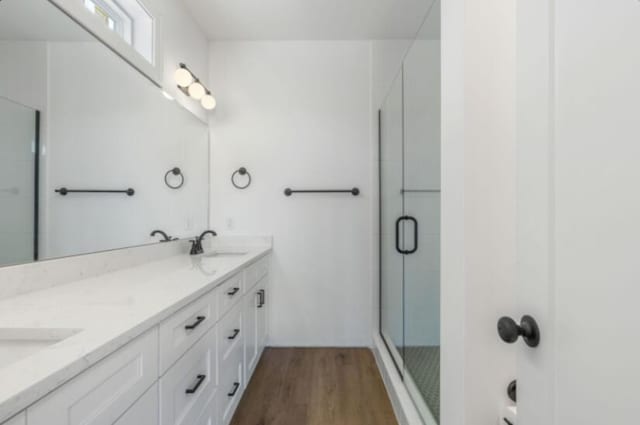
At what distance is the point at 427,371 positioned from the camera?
1.46 metres

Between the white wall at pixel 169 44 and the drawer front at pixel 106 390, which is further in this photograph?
the white wall at pixel 169 44

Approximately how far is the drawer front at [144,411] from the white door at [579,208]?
0.92 metres

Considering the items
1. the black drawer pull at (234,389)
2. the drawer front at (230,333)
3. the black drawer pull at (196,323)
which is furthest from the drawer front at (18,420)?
the black drawer pull at (234,389)

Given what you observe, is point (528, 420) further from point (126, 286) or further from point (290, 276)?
point (290, 276)

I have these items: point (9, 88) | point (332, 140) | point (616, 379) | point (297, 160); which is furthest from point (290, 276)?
point (616, 379)

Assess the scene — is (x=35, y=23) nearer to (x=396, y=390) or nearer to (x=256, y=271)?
(x=256, y=271)

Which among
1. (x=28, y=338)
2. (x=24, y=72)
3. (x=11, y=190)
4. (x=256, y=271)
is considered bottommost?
(x=256, y=271)

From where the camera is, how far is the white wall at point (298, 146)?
96.9 inches

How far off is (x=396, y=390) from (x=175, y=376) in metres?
1.24

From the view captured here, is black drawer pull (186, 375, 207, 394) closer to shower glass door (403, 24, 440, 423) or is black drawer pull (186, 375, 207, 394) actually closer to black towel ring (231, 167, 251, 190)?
shower glass door (403, 24, 440, 423)

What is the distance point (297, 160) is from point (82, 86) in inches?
58.5

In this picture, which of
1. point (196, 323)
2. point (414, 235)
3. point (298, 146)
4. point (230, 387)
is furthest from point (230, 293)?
point (298, 146)

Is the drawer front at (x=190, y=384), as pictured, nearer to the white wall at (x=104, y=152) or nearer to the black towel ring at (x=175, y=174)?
the white wall at (x=104, y=152)

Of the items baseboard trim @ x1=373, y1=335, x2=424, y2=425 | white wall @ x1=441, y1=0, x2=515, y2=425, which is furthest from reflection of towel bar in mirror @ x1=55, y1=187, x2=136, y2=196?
baseboard trim @ x1=373, y1=335, x2=424, y2=425
